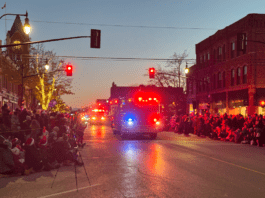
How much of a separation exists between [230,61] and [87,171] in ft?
104

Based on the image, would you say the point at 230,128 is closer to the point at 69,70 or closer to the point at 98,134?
the point at 98,134

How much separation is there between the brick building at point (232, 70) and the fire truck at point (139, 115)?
10.5m

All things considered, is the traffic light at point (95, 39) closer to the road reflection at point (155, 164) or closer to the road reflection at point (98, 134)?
the road reflection at point (98, 134)

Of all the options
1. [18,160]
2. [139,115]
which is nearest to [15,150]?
[18,160]

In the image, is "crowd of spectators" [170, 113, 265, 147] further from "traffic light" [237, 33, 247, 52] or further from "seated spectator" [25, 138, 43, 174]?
"seated spectator" [25, 138, 43, 174]

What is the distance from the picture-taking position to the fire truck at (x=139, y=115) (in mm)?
22844

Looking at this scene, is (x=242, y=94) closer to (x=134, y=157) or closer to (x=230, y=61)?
(x=230, y=61)

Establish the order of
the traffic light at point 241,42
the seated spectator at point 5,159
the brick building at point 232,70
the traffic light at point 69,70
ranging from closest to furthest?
the seated spectator at point 5,159, the traffic light at point 241,42, the traffic light at point 69,70, the brick building at point 232,70

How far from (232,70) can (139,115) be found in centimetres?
1923

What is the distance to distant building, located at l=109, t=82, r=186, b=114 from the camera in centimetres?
4183

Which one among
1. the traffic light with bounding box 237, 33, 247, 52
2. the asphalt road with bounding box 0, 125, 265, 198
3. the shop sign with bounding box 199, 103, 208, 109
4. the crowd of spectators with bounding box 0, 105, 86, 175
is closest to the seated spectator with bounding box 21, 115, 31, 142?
the crowd of spectators with bounding box 0, 105, 86, 175

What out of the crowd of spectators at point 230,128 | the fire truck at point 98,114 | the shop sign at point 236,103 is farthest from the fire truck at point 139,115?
the fire truck at point 98,114

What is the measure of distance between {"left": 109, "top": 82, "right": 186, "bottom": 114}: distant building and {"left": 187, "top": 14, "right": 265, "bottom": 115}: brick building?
441cm

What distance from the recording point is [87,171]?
9.91 metres
